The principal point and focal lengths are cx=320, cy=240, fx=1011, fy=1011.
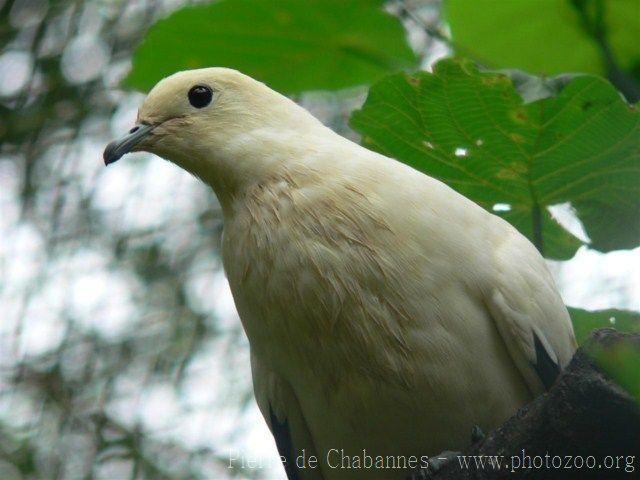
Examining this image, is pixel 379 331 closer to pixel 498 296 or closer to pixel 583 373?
pixel 498 296

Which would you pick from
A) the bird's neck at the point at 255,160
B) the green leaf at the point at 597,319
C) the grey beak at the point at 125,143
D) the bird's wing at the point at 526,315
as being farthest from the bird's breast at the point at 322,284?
the grey beak at the point at 125,143

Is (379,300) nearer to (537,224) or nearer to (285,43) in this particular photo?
(537,224)

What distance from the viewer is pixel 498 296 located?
9.96 ft

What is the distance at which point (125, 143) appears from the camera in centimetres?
344

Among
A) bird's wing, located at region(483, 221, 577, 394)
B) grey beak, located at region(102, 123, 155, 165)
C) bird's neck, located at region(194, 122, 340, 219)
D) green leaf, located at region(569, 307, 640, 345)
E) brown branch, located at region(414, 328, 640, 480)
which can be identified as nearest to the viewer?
brown branch, located at region(414, 328, 640, 480)

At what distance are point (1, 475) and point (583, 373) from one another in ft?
19.0

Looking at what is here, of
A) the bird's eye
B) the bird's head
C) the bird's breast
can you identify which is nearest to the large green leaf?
the bird's breast

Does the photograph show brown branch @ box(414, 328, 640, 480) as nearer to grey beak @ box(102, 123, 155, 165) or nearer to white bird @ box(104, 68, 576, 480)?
white bird @ box(104, 68, 576, 480)

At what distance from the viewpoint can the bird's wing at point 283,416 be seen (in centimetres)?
333

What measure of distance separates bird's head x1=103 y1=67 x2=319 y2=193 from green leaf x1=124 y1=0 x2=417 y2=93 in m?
0.40

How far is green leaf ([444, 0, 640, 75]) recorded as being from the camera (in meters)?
2.39

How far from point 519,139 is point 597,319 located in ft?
1.76

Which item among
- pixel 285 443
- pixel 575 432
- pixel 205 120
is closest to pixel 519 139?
pixel 575 432

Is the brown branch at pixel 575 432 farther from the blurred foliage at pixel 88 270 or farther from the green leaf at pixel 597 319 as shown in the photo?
the blurred foliage at pixel 88 270
